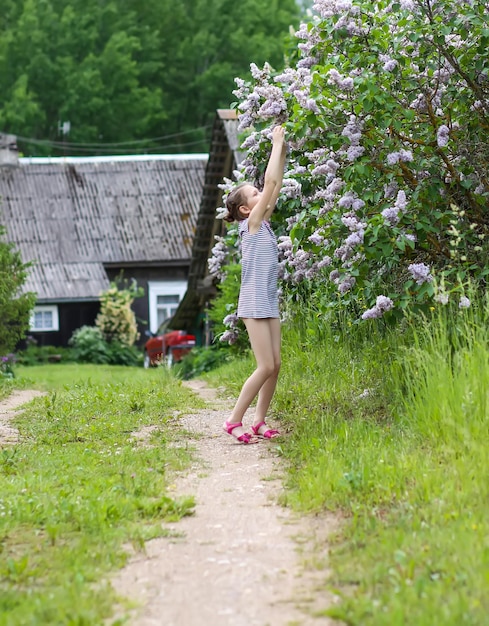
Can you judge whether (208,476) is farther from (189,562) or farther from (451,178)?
(451,178)

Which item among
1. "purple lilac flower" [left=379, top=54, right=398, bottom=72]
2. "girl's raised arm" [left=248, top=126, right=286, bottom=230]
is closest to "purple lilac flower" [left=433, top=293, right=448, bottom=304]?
"girl's raised arm" [left=248, top=126, right=286, bottom=230]

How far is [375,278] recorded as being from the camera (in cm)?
747

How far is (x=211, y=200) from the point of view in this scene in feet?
83.8

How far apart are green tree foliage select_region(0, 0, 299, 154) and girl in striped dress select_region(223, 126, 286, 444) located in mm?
35179

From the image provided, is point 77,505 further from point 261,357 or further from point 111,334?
point 111,334

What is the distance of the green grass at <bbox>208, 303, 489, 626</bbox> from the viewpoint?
13.4ft

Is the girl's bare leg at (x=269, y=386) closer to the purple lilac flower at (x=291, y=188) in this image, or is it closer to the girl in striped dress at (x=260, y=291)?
the girl in striped dress at (x=260, y=291)

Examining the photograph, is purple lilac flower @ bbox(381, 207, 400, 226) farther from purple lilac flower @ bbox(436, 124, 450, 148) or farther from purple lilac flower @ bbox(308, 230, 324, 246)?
purple lilac flower @ bbox(308, 230, 324, 246)

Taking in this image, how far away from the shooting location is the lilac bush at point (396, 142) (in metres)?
7.07

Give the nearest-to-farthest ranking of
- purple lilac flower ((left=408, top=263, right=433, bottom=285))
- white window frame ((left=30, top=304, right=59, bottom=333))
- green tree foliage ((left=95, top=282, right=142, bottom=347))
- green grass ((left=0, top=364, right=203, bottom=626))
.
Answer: green grass ((left=0, top=364, right=203, bottom=626)), purple lilac flower ((left=408, top=263, right=433, bottom=285)), green tree foliage ((left=95, top=282, right=142, bottom=347)), white window frame ((left=30, top=304, right=59, bottom=333))

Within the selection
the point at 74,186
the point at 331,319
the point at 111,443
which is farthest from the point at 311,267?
the point at 74,186

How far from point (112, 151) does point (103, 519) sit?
40.1m

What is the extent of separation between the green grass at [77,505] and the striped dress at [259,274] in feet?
3.44

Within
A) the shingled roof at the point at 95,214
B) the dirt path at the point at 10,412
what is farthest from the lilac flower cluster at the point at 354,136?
the shingled roof at the point at 95,214
